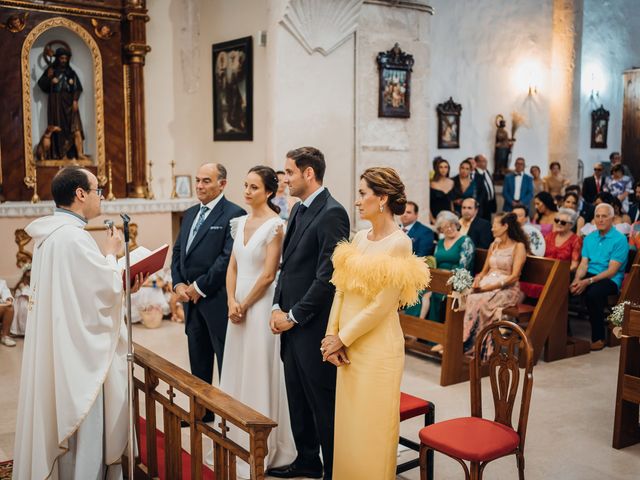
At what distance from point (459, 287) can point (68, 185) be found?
3.32 metres

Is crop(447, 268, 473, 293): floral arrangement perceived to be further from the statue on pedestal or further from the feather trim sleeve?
the statue on pedestal

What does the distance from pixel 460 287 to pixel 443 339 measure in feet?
1.52

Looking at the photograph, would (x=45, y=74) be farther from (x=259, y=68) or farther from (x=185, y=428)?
(x=185, y=428)

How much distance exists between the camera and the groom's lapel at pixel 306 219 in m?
3.77

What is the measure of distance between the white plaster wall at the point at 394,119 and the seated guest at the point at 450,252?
97.4 inches

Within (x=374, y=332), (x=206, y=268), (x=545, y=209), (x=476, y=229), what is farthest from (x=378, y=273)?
(x=545, y=209)

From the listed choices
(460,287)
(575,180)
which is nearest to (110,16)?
(460,287)

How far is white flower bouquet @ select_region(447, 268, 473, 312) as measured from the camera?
5781mm

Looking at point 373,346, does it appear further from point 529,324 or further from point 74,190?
point 529,324

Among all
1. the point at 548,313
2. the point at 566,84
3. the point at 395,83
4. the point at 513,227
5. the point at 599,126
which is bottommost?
the point at 548,313

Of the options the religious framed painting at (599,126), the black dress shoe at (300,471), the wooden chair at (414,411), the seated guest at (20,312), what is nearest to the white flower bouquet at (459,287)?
the wooden chair at (414,411)

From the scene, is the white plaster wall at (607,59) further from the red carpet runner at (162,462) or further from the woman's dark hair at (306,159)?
the red carpet runner at (162,462)

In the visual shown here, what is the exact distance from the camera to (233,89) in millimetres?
9117

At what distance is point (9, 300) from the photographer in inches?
255
